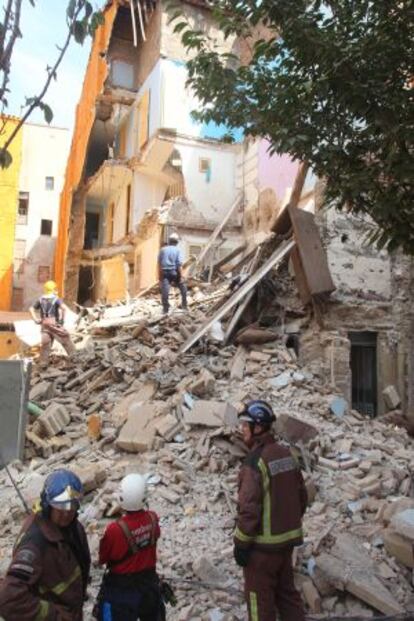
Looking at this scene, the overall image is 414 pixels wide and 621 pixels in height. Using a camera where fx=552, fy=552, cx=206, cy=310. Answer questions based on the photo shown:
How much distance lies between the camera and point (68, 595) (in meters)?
2.88

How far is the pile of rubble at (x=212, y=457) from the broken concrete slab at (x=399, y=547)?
0.01m

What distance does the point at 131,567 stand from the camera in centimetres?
326

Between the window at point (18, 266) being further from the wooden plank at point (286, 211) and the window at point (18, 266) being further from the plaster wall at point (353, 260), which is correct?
the plaster wall at point (353, 260)

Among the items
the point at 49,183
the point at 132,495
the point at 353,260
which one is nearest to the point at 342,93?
the point at 132,495

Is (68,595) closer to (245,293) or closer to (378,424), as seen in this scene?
(378,424)

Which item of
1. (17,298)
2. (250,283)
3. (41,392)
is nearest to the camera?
(41,392)

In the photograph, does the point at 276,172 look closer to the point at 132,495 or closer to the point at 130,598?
the point at 132,495

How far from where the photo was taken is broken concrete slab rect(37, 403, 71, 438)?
7.78m

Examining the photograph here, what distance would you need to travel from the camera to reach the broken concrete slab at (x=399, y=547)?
486cm

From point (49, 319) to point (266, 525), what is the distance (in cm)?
753

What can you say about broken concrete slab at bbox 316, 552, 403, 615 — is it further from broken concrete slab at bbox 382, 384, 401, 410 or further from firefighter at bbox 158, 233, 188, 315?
firefighter at bbox 158, 233, 188, 315

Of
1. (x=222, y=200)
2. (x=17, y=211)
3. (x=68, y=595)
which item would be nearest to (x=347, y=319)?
(x=68, y=595)

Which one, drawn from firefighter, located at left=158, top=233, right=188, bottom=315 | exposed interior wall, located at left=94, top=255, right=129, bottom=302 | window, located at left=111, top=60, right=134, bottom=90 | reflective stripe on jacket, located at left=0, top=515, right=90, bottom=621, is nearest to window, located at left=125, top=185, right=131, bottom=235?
exposed interior wall, located at left=94, top=255, right=129, bottom=302

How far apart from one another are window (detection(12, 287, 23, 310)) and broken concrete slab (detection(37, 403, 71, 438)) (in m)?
26.8
